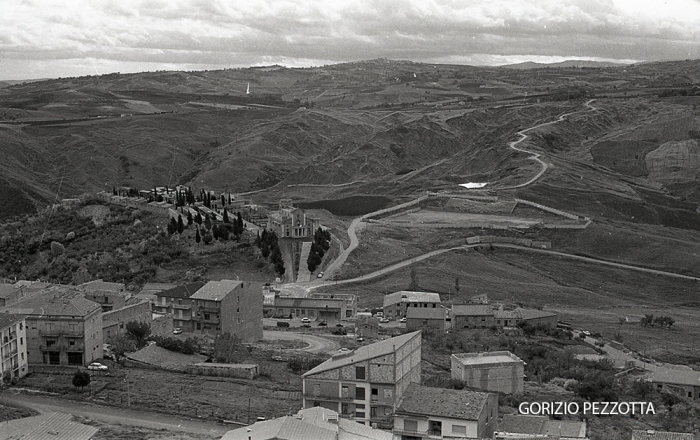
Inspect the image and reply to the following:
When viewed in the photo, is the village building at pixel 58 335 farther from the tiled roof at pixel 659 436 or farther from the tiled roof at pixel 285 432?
the tiled roof at pixel 659 436

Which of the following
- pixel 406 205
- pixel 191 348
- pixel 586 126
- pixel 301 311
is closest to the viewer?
pixel 191 348

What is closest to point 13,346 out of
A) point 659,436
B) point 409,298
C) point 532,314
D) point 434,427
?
point 434,427

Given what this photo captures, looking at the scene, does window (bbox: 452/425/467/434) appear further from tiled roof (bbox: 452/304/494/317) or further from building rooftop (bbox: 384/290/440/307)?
building rooftop (bbox: 384/290/440/307)

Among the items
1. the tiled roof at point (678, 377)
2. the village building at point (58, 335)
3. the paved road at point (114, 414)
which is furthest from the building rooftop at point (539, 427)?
the village building at point (58, 335)

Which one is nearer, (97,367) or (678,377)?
(97,367)

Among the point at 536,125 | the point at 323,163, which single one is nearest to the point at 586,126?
the point at 536,125

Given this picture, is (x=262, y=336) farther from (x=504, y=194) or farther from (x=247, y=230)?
(x=504, y=194)

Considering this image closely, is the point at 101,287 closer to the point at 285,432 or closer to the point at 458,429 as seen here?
the point at 458,429
